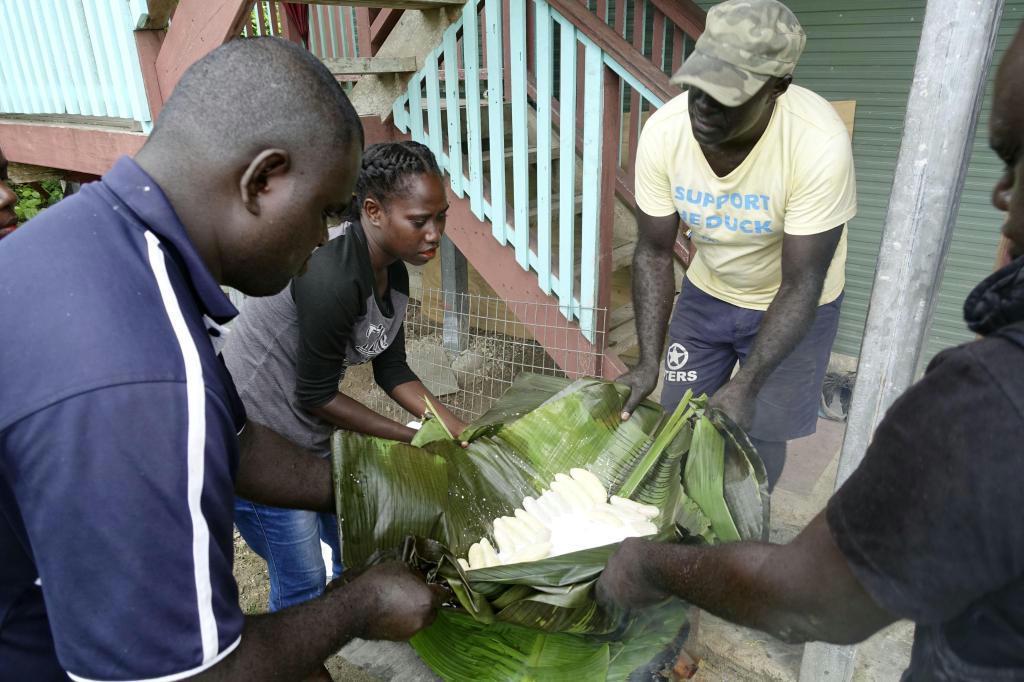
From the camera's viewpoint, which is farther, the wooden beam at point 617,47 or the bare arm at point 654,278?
the wooden beam at point 617,47

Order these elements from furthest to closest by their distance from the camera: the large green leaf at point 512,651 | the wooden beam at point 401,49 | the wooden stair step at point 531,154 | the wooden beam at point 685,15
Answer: the wooden stair step at point 531,154 < the wooden beam at point 401,49 < the wooden beam at point 685,15 < the large green leaf at point 512,651

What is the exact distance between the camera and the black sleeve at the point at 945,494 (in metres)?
0.80

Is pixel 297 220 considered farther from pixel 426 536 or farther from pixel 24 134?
pixel 24 134

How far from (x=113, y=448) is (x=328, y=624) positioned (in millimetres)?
563

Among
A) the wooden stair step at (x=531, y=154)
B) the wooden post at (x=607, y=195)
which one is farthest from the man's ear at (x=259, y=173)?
the wooden stair step at (x=531, y=154)

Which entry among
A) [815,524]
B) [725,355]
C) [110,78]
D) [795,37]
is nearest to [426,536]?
[815,524]

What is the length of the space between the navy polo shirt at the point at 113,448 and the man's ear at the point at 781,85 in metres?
1.90

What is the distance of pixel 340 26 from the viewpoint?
A: 550 cm

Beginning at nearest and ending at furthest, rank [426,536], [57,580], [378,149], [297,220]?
[57,580] → [297,220] → [426,536] → [378,149]

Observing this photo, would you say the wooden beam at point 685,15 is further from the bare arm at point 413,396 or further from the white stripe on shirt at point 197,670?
the white stripe on shirt at point 197,670

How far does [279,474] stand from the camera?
5.89 ft

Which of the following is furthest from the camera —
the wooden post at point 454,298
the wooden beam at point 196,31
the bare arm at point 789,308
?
the wooden post at point 454,298

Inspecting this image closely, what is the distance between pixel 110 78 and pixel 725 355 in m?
3.64

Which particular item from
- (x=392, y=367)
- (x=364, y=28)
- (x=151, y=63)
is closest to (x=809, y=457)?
(x=392, y=367)
